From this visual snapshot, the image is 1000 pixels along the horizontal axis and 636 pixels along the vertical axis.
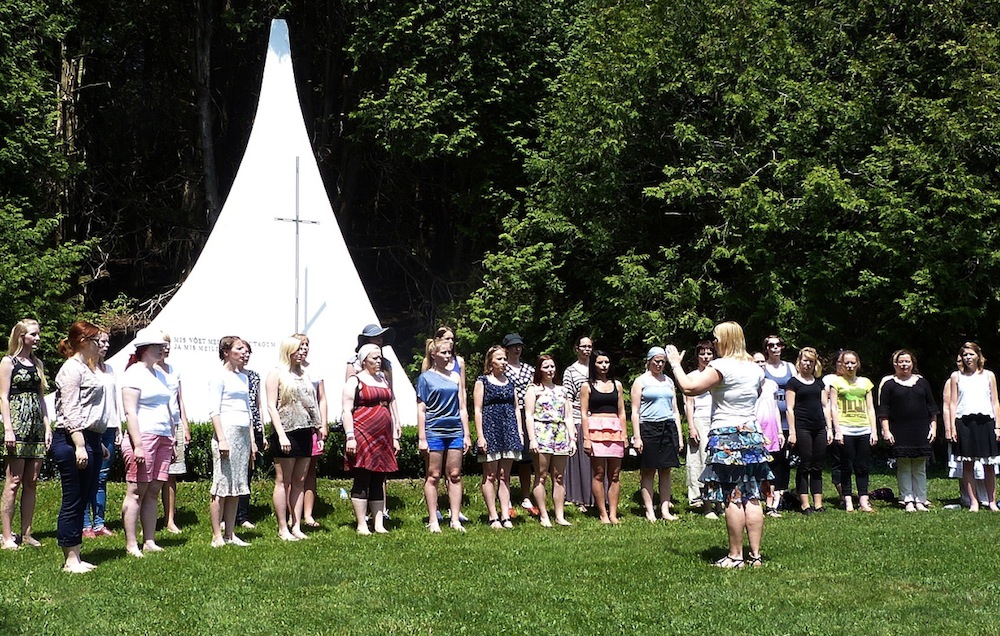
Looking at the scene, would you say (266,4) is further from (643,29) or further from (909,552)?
(909,552)

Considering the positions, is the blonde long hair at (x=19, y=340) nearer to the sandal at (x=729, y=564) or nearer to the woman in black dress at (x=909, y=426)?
the sandal at (x=729, y=564)

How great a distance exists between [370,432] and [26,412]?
8.31ft

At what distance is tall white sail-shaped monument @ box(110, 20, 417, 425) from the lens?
14.2m

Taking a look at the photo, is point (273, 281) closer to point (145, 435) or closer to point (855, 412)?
point (145, 435)

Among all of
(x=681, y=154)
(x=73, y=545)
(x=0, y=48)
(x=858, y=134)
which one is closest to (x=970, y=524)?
(x=73, y=545)

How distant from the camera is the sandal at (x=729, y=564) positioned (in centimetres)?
700

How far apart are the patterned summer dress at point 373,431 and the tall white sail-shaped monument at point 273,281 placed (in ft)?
16.0

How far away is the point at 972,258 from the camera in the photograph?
15508 millimetres

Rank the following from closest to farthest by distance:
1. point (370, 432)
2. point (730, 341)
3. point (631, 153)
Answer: point (730, 341)
point (370, 432)
point (631, 153)

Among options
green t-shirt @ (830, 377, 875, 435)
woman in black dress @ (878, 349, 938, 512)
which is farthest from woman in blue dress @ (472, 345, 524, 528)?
woman in black dress @ (878, 349, 938, 512)

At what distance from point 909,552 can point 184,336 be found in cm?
952

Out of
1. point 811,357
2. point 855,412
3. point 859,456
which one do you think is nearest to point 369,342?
point 811,357

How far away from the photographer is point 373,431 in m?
8.80

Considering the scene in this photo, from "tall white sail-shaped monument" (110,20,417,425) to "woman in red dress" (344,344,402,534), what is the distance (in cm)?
481
